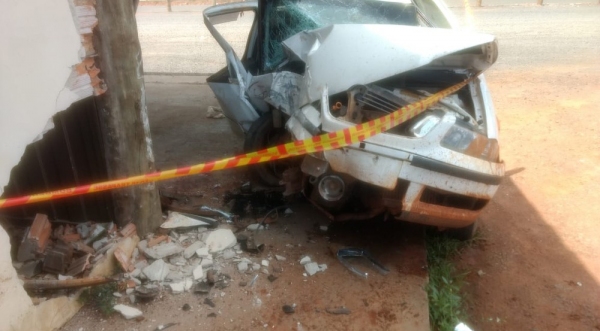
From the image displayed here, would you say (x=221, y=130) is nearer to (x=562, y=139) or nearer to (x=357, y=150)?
(x=357, y=150)

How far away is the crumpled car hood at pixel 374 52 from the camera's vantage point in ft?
12.1

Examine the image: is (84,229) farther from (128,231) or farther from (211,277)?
(211,277)

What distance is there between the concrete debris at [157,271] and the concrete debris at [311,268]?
1055 millimetres

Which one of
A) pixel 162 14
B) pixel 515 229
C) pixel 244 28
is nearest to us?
pixel 515 229

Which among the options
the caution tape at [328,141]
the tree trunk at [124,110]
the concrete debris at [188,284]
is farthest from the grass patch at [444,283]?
the tree trunk at [124,110]

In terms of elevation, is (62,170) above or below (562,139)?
above

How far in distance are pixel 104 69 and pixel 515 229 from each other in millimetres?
3763

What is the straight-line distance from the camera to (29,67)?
300 cm

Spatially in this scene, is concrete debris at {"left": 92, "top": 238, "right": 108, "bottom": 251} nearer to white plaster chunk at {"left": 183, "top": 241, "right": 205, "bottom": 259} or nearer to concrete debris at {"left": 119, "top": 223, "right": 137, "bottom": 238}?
concrete debris at {"left": 119, "top": 223, "right": 137, "bottom": 238}

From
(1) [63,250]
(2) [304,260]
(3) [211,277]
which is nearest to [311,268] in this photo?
(2) [304,260]

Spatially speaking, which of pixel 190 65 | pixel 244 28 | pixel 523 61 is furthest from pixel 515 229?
pixel 244 28

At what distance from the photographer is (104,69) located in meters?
3.59

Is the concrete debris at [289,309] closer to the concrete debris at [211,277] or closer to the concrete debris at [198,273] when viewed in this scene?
the concrete debris at [211,277]

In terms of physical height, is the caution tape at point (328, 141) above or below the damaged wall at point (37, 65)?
below
